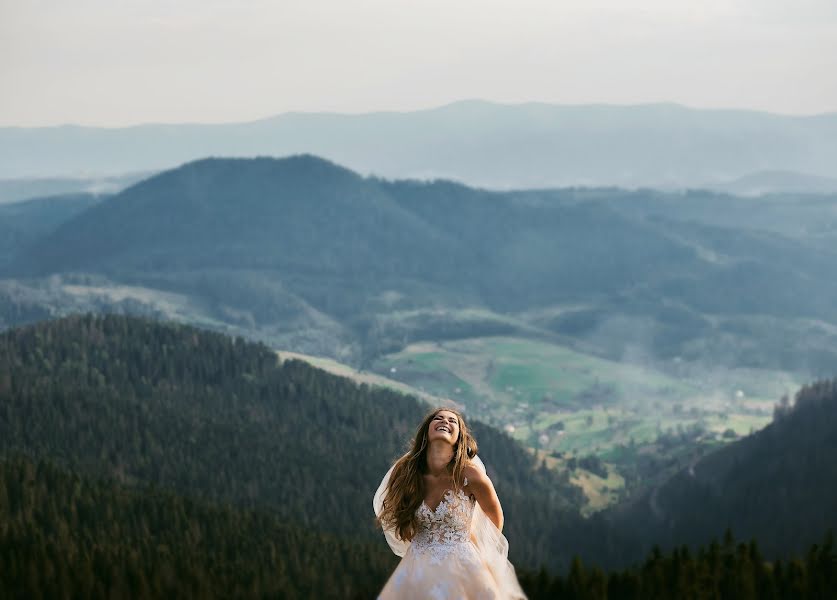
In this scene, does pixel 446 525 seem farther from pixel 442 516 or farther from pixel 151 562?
pixel 151 562

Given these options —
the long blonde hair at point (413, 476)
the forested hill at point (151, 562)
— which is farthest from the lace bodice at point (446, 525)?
the forested hill at point (151, 562)

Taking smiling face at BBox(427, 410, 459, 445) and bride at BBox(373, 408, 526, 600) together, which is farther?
bride at BBox(373, 408, 526, 600)

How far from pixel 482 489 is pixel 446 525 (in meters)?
1.42

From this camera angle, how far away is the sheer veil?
33.6m

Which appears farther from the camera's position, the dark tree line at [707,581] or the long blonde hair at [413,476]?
the dark tree line at [707,581]

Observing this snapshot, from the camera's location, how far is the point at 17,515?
604 ft

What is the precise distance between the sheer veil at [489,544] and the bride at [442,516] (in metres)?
0.04

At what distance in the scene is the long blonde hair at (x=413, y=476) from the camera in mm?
32188

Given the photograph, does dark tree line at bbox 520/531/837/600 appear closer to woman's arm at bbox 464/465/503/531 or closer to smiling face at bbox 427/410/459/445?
woman's arm at bbox 464/465/503/531

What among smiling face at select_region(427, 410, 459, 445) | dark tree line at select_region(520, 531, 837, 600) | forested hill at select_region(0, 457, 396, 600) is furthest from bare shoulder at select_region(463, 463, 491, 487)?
forested hill at select_region(0, 457, 396, 600)

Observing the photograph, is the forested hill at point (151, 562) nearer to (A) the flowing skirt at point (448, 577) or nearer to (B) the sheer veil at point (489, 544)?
(B) the sheer veil at point (489, 544)

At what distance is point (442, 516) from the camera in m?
32.9

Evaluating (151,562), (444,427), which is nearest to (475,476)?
(444,427)

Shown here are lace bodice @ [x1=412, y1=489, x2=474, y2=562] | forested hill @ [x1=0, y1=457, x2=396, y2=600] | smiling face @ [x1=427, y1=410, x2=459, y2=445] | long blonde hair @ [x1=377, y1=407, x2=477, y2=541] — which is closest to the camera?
smiling face @ [x1=427, y1=410, x2=459, y2=445]
